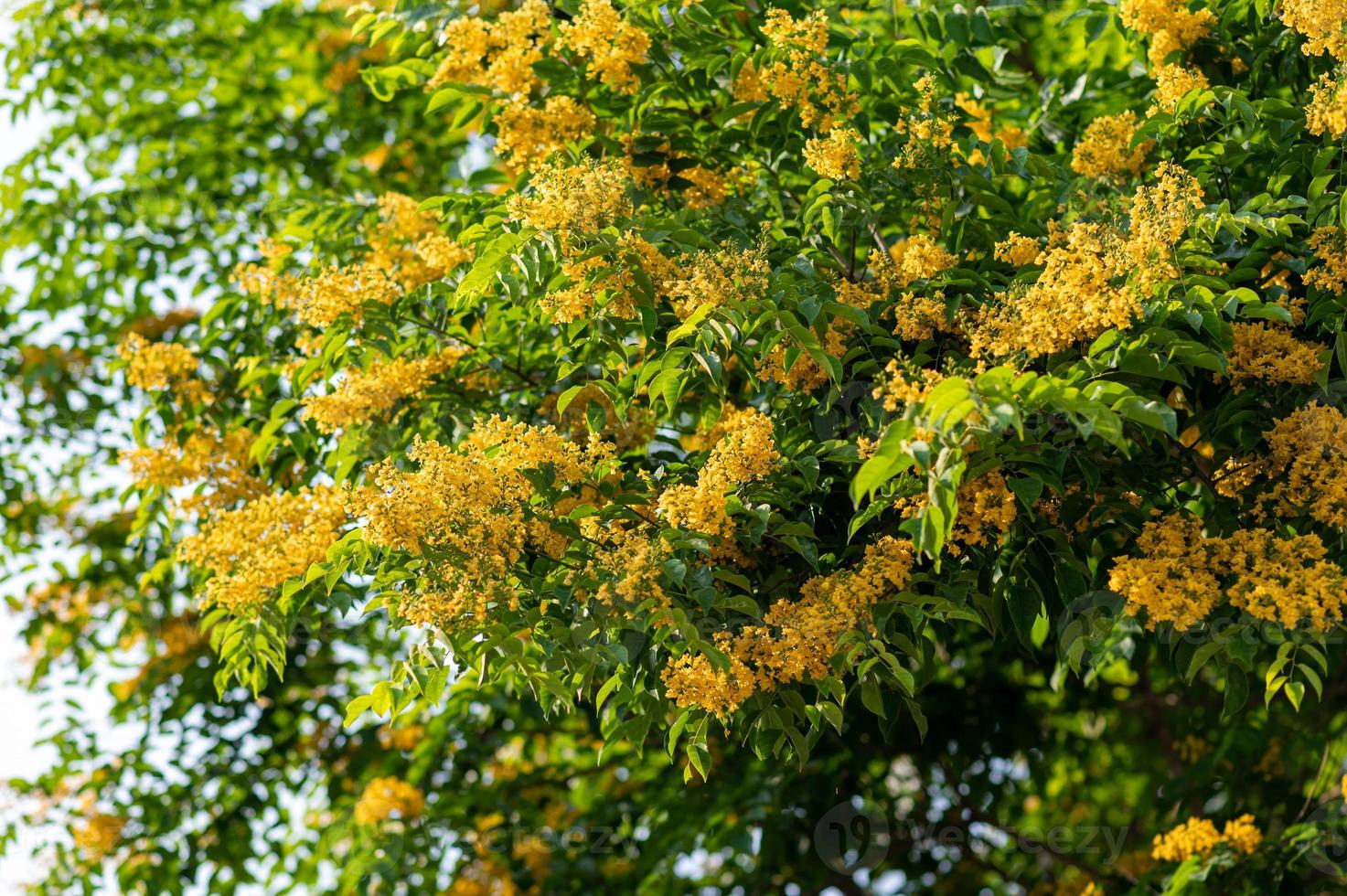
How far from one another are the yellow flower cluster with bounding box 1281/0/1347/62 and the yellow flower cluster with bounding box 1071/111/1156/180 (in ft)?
2.02

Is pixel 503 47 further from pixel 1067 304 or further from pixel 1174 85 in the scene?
pixel 1067 304

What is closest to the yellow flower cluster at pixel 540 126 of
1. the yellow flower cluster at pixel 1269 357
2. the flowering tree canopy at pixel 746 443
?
the flowering tree canopy at pixel 746 443

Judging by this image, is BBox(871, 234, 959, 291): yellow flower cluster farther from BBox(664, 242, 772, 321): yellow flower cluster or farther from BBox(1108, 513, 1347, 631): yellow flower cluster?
BBox(1108, 513, 1347, 631): yellow flower cluster

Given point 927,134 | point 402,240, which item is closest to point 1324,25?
point 927,134

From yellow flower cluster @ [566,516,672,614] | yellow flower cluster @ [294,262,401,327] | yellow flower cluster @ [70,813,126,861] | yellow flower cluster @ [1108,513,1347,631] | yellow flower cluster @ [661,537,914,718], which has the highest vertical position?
yellow flower cluster @ [294,262,401,327]

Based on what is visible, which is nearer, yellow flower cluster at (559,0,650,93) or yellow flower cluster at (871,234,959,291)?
yellow flower cluster at (871,234,959,291)

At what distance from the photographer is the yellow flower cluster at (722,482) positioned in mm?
3086

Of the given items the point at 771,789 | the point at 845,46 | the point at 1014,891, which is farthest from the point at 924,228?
the point at 1014,891

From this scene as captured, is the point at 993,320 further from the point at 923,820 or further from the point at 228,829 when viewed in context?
the point at 228,829

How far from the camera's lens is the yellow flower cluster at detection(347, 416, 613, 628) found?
9.86ft

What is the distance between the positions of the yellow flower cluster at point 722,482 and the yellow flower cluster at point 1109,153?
1.27 metres

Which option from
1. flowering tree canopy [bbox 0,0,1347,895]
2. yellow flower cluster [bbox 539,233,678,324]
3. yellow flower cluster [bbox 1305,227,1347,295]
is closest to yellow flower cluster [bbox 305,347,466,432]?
flowering tree canopy [bbox 0,0,1347,895]

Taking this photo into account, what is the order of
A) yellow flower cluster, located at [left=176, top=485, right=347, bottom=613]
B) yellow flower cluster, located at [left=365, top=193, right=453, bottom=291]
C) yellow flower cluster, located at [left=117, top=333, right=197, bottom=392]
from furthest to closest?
1. yellow flower cluster, located at [left=117, top=333, right=197, bottom=392]
2. yellow flower cluster, located at [left=365, top=193, right=453, bottom=291]
3. yellow flower cluster, located at [left=176, top=485, right=347, bottom=613]

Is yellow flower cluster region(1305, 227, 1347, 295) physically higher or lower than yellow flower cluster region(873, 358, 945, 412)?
lower
